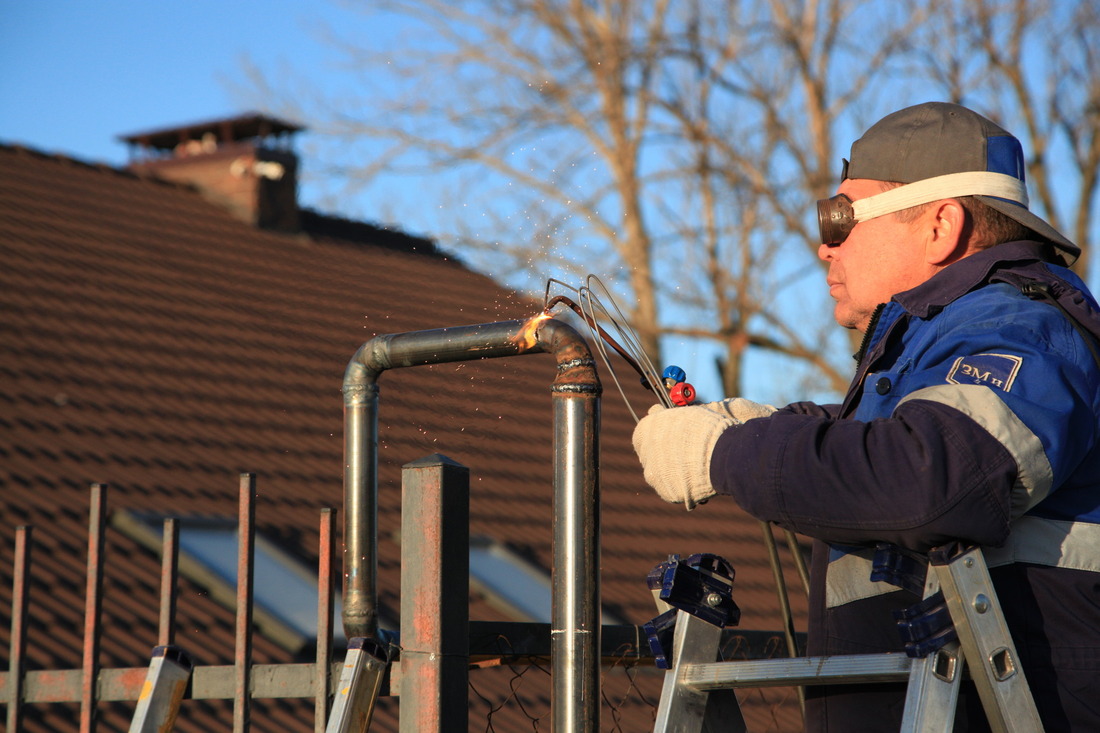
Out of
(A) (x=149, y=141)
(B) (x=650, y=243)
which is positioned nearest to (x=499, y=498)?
(A) (x=149, y=141)

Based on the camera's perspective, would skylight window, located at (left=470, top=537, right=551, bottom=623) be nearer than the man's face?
No

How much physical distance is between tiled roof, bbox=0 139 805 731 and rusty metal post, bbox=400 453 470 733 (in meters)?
1.81

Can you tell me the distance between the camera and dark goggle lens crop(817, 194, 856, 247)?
7.53ft

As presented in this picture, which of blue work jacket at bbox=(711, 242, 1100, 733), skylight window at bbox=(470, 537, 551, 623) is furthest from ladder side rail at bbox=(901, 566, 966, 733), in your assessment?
skylight window at bbox=(470, 537, 551, 623)

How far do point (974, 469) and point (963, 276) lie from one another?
17.2 inches

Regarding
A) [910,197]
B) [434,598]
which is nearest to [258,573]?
[434,598]

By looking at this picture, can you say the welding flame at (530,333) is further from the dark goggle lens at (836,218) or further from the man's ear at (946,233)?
the man's ear at (946,233)

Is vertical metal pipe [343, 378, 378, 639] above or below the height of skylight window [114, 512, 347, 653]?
above

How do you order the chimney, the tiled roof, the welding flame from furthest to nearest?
the chimney → the tiled roof → the welding flame

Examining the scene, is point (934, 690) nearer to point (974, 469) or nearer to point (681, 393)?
point (974, 469)

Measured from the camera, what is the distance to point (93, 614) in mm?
2729

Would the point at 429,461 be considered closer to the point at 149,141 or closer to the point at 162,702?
the point at 162,702

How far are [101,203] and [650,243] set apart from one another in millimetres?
9390

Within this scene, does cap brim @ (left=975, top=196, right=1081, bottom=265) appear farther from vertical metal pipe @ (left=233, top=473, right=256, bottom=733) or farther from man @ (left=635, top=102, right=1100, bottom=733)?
vertical metal pipe @ (left=233, top=473, right=256, bottom=733)
